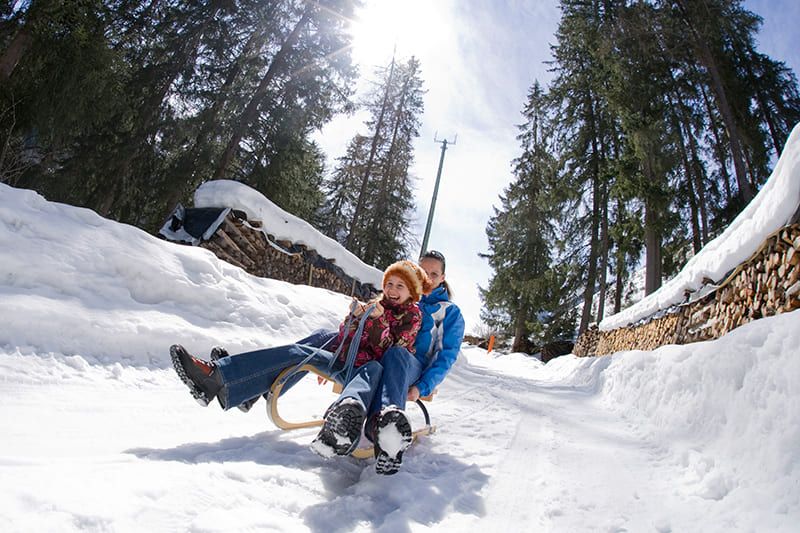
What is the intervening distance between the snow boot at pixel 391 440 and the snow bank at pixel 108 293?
2528 millimetres

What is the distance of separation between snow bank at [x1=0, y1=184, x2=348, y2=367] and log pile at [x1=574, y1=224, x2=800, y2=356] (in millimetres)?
4777

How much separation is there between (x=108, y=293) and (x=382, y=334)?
2.86 meters

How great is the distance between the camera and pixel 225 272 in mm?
5586

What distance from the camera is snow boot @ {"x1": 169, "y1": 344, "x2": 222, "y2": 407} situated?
6.81 ft

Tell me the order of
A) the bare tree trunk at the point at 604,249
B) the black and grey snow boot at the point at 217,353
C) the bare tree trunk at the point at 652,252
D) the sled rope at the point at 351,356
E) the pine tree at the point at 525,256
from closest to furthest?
the black and grey snow boot at the point at 217,353 < the sled rope at the point at 351,356 < the bare tree trunk at the point at 652,252 < the bare tree trunk at the point at 604,249 < the pine tree at the point at 525,256

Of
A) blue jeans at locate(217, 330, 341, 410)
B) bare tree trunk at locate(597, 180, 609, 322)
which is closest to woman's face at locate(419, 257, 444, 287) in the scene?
blue jeans at locate(217, 330, 341, 410)

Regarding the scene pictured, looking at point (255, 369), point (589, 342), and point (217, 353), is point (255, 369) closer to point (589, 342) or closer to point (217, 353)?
point (217, 353)

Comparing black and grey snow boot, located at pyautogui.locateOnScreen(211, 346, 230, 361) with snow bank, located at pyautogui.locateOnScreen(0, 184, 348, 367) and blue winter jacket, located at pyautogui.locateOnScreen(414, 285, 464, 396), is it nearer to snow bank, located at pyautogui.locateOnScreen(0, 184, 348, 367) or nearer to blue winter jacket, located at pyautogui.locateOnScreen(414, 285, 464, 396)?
blue winter jacket, located at pyautogui.locateOnScreen(414, 285, 464, 396)

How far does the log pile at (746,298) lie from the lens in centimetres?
332

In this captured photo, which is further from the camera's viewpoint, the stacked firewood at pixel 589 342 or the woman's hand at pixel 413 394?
the stacked firewood at pixel 589 342

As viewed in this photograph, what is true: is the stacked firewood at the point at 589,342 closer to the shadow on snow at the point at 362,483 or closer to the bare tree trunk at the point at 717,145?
the bare tree trunk at the point at 717,145

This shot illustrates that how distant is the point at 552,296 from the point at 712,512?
1704 cm

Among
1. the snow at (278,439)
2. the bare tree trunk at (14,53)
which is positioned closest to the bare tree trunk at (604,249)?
the snow at (278,439)

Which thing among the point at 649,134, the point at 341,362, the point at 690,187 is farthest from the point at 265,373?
the point at 690,187
